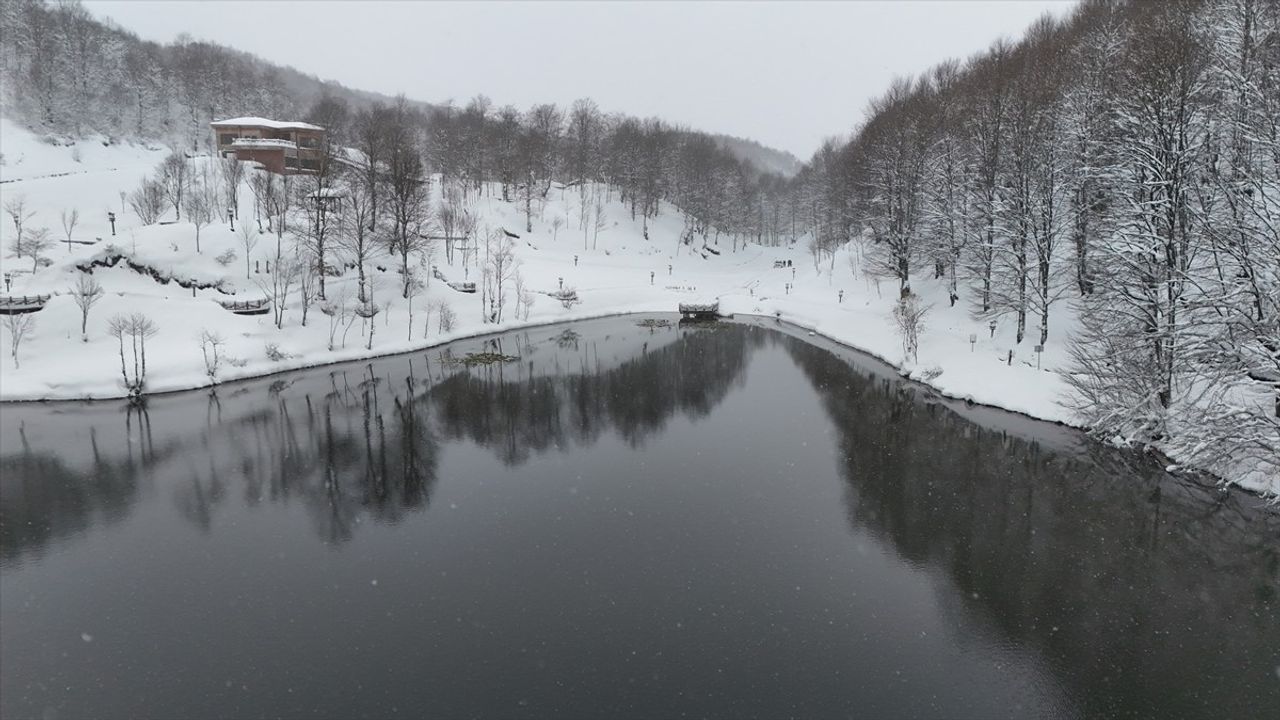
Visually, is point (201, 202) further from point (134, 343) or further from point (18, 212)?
point (134, 343)

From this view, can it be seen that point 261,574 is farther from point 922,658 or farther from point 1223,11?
point 1223,11

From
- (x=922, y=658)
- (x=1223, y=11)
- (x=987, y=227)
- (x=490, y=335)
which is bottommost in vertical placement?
(x=922, y=658)

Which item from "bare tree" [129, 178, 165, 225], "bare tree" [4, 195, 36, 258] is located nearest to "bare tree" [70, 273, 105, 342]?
"bare tree" [4, 195, 36, 258]

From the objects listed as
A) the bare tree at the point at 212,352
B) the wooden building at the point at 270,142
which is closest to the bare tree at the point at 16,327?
the bare tree at the point at 212,352

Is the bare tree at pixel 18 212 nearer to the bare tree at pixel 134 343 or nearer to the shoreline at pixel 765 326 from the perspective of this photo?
the bare tree at pixel 134 343

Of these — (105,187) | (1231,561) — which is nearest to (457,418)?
(1231,561)

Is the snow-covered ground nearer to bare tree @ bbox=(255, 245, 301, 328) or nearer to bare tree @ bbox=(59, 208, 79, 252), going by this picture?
bare tree @ bbox=(59, 208, 79, 252)
